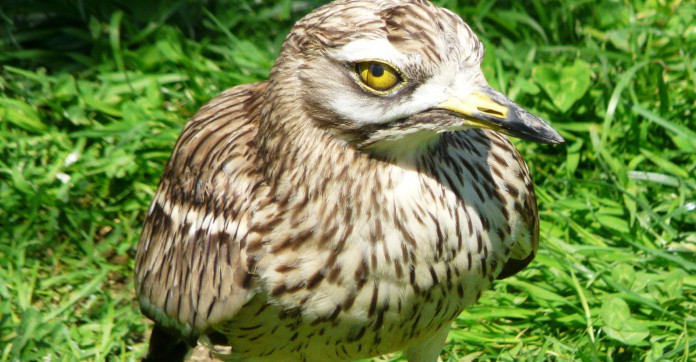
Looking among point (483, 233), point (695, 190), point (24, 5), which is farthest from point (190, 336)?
point (24, 5)

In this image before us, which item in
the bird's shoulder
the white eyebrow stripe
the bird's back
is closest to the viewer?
the white eyebrow stripe

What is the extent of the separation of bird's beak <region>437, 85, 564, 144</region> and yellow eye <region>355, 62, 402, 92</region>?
5.7 inches

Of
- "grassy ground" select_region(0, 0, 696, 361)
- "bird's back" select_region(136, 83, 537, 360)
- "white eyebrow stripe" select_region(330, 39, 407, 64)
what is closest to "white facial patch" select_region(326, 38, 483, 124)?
"white eyebrow stripe" select_region(330, 39, 407, 64)

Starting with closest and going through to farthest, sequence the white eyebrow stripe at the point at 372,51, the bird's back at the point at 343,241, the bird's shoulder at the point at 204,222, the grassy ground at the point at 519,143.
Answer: the white eyebrow stripe at the point at 372,51 < the bird's back at the point at 343,241 < the bird's shoulder at the point at 204,222 < the grassy ground at the point at 519,143

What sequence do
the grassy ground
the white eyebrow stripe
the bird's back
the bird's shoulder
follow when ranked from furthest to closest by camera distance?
the grassy ground
the bird's shoulder
the bird's back
the white eyebrow stripe

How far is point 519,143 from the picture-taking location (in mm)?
5070

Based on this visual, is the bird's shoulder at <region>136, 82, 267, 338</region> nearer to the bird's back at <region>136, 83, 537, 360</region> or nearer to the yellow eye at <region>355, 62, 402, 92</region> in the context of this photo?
the bird's back at <region>136, 83, 537, 360</region>

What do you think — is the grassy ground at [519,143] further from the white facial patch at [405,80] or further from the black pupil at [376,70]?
the black pupil at [376,70]

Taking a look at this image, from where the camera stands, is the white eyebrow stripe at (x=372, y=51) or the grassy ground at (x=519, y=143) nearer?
the white eyebrow stripe at (x=372, y=51)

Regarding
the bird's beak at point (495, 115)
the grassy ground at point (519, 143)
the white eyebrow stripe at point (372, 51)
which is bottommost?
the grassy ground at point (519, 143)

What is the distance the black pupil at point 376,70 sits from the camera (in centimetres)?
301

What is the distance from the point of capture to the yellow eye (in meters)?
3.01

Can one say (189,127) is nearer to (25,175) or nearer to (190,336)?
(190,336)

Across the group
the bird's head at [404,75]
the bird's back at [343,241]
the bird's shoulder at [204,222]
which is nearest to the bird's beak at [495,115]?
the bird's head at [404,75]
